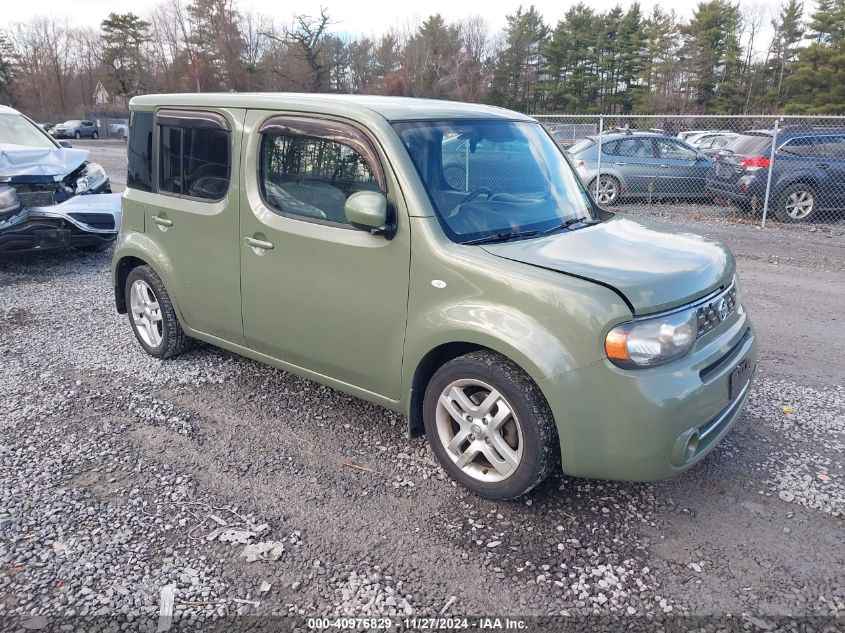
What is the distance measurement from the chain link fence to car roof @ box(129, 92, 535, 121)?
8187mm

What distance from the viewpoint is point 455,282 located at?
3092mm

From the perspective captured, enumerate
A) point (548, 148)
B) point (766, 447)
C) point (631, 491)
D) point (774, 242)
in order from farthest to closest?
point (774, 242)
point (548, 148)
point (766, 447)
point (631, 491)

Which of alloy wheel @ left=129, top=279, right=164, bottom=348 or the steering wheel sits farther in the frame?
alloy wheel @ left=129, top=279, right=164, bottom=348

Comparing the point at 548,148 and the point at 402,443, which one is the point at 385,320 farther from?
the point at 548,148

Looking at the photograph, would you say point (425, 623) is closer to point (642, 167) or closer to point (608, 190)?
point (608, 190)

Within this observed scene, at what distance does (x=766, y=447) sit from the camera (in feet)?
12.1

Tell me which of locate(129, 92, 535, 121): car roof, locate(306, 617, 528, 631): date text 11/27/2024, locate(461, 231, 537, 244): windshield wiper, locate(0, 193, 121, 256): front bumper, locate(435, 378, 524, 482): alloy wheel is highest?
locate(129, 92, 535, 121): car roof

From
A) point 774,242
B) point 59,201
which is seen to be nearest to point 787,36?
point 774,242

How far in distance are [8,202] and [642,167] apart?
11.1 metres

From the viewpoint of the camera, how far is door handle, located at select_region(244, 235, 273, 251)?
3824 millimetres

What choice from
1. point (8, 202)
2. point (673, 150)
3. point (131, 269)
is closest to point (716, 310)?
point (131, 269)

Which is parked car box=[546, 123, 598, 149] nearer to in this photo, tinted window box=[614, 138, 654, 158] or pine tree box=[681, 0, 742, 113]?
tinted window box=[614, 138, 654, 158]

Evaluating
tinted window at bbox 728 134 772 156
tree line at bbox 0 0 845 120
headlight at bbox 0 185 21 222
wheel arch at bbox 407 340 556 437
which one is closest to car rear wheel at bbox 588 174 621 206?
tinted window at bbox 728 134 772 156

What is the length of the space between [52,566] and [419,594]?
5.18 ft
